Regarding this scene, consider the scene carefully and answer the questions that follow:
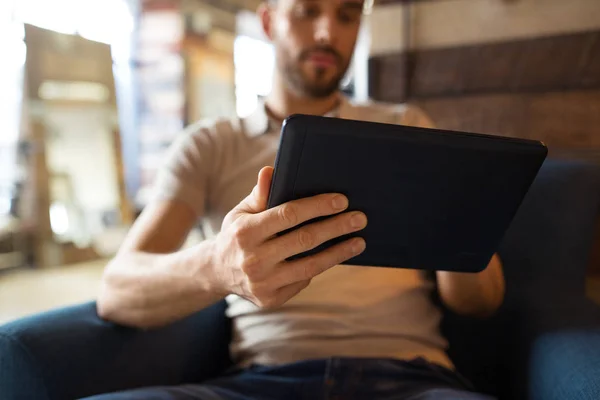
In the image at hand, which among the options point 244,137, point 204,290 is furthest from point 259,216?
point 244,137

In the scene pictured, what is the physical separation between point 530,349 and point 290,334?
1.29ft

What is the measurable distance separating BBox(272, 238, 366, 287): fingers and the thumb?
0.07 meters

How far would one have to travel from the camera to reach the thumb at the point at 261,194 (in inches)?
21.6

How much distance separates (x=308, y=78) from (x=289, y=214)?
552mm

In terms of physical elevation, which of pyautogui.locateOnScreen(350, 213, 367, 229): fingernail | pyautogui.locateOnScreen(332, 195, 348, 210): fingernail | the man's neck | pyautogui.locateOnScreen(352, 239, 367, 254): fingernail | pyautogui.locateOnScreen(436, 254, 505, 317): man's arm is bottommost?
pyautogui.locateOnScreen(436, 254, 505, 317): man's arm

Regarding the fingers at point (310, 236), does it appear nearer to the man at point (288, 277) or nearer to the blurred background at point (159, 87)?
the man at point (288, 277)

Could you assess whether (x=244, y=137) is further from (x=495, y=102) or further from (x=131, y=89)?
(x=131, y=89)

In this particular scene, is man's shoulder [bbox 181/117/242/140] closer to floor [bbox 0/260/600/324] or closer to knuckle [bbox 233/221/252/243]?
knuckle [bbox 233/221/252/243]

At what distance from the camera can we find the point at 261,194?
0.55 m

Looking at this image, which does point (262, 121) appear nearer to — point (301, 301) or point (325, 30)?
point (325, 30)

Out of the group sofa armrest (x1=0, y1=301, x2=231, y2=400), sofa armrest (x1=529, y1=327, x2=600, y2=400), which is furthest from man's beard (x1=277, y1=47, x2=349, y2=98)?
sofa armrest (x1=529, y1=327, x2=600, y2=400)

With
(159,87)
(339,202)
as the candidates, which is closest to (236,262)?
(339,202)

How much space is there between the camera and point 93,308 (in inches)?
30.0

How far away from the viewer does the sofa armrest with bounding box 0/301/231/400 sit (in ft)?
2.04
